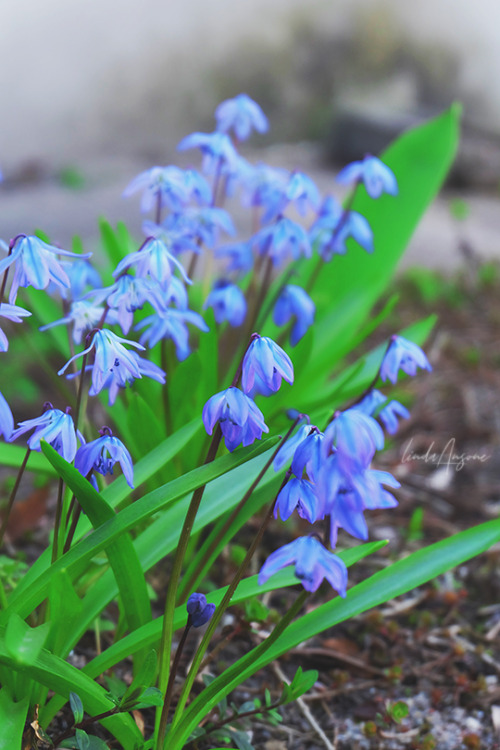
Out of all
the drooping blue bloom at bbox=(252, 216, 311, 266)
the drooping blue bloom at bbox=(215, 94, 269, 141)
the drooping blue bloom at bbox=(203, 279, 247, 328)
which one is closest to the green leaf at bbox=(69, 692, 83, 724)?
the drooping blue bloom at bbox=(203, 279, 247, 328)

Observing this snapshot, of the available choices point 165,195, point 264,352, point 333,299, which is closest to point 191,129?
point 333,299

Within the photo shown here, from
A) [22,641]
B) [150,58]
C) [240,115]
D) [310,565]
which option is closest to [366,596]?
[310,565]

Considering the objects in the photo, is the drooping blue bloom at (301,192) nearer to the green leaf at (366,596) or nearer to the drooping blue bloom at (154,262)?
the drooping blue bloom at (154,262)

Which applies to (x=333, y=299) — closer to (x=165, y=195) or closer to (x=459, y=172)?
(x=165, y=195)

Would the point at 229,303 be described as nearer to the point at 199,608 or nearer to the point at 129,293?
the point at 129,293

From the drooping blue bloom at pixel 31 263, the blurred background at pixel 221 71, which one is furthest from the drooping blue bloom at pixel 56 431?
the blurred background at pixel 221 71

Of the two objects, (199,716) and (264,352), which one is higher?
(264,352)

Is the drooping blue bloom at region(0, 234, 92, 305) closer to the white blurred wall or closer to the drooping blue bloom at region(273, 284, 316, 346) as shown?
the drooping blue bloom at region(273, 284, 316, 346)
